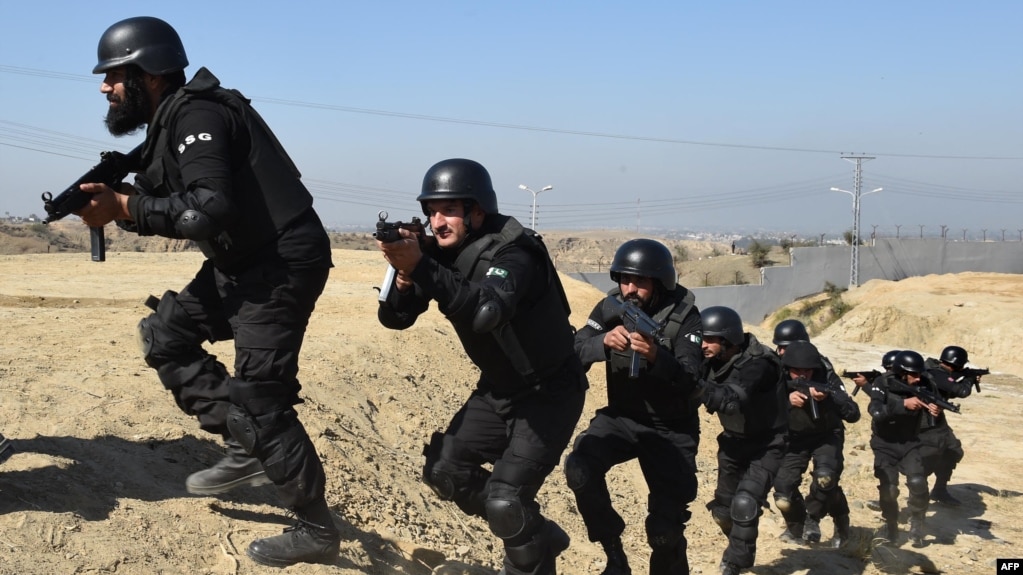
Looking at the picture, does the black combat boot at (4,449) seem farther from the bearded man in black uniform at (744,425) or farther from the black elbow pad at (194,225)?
the bearded man in black uniform at (744,425)

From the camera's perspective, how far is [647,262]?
5363 mm

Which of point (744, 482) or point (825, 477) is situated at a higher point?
point (744, 482)

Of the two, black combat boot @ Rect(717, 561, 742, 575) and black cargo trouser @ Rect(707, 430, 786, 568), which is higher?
black cargo trouser @ Rect(707, 430, 786, 568)

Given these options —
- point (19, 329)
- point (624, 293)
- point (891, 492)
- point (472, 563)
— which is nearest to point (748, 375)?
point (624, 293)

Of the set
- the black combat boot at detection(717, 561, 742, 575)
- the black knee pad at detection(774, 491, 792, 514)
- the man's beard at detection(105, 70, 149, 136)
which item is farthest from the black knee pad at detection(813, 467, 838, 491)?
the man's beard at detection(105, 70, 149, 136)

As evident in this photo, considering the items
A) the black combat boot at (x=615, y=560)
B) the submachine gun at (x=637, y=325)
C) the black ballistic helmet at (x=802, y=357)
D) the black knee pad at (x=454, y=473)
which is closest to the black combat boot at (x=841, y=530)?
the black ballistic helmet at (x=802, y=357)

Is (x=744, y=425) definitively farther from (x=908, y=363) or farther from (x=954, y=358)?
Answer: (x=954, y=358)

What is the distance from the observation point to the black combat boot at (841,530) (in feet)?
26.6

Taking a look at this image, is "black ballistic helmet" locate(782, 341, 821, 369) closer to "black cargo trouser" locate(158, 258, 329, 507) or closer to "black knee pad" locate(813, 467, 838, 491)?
"black knee pad" locate(813, 467, 838, 491)

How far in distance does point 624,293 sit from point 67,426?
318 cm

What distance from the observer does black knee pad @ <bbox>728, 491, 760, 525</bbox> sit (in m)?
6.47

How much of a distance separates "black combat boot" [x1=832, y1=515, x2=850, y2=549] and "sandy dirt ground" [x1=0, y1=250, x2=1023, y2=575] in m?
0.10

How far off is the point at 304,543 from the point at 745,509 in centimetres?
343

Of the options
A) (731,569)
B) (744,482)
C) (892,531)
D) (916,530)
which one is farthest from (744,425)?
(916,530)
